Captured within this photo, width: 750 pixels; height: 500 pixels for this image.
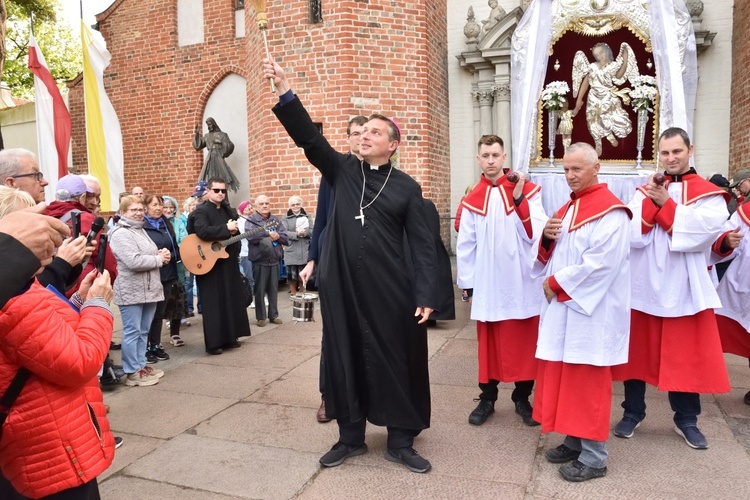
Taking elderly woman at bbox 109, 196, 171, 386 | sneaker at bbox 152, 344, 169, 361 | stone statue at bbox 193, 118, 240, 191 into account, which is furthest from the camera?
stone statue at bbox 193, 118, 240, 191

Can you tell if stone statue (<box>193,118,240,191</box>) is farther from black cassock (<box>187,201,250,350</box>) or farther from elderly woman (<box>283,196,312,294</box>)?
black cassock (<box>187,201,250,350</box>)

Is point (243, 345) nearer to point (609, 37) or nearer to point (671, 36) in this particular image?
point (671, 36)

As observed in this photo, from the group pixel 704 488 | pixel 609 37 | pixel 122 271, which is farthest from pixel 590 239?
pixel 609 37

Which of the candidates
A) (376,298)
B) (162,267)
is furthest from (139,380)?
(376,298)

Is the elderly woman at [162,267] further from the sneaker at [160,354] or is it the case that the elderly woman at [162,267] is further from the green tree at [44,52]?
the green tree at [44,52]

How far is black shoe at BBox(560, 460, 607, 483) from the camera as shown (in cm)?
311

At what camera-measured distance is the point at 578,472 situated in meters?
3.12

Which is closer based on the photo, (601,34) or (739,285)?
(739,285)

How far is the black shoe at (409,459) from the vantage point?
128 inches

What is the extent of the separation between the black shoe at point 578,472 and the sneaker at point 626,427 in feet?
1.95

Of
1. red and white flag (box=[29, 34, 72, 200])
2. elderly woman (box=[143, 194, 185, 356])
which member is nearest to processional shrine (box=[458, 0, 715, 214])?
elderly woman (box=[143, 194, 185, 356])

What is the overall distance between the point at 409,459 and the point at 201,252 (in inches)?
141

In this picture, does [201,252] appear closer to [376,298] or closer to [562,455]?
[376,298]

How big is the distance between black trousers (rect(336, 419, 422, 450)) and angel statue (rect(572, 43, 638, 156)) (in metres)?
7.32
